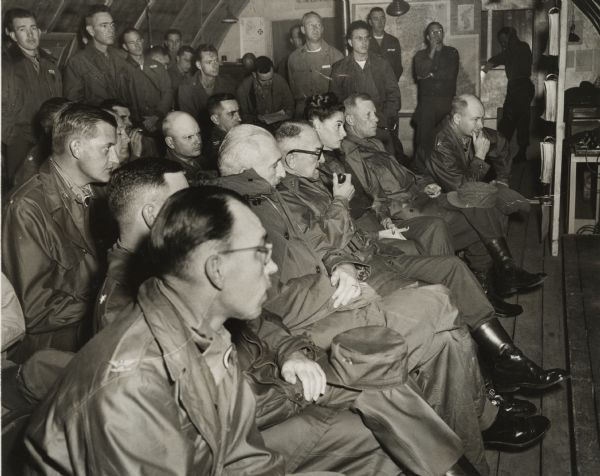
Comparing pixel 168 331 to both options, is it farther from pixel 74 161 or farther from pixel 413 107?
pixel 413 107

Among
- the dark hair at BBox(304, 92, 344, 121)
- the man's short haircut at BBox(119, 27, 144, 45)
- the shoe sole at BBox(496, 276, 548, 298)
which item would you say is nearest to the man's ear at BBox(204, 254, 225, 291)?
the dark hair at BBox(304, 92, 344, 121)

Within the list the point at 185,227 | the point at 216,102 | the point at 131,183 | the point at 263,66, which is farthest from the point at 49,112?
the point at 263,66

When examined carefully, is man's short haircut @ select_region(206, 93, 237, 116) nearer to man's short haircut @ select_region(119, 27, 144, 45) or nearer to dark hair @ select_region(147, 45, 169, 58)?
man's short haircut @ select_region(119, 27, 144, 45)

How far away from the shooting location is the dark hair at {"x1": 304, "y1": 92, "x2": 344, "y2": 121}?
13.2 ft

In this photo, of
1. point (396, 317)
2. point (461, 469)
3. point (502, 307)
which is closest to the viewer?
point (461, 469)

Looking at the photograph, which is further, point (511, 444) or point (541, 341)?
point (541, 341)

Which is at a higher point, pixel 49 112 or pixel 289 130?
pixel 49 112

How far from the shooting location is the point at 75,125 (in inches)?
116

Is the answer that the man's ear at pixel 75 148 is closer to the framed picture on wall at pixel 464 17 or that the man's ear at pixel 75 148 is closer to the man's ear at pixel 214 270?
the man's ear at pixel 214 270

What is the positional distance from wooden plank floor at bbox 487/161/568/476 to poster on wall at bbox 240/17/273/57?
5227 mm

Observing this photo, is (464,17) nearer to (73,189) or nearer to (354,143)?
(354,143)

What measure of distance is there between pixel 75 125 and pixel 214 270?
1.74m

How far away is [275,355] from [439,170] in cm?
302

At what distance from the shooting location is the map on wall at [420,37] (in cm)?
886
